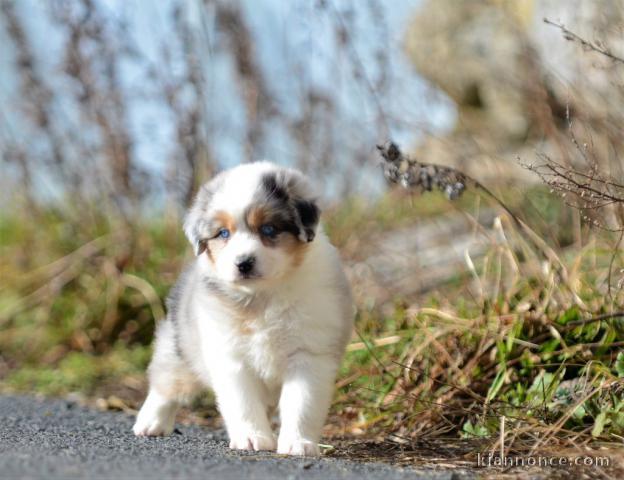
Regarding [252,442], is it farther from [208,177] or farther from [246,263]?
[208,177]

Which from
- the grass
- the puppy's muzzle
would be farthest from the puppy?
the grass

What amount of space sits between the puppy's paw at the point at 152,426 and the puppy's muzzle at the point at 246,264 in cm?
112

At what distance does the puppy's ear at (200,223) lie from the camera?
3973mm

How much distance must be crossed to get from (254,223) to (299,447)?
98 cm

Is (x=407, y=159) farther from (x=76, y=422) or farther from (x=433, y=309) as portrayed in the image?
(x=76, y=422)

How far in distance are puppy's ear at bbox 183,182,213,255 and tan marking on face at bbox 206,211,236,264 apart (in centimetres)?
4

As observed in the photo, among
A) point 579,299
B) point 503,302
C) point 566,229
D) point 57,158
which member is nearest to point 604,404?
point 579,299

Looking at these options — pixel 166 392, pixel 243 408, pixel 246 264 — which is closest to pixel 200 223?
pixel 246 264

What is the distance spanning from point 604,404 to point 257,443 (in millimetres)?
1499

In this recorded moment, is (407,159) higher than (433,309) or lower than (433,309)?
higher

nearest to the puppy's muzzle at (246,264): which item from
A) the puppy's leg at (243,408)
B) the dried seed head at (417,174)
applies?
the puppy's leg at (243,408)

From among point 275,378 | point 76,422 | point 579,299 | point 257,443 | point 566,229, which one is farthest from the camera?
point 566,229

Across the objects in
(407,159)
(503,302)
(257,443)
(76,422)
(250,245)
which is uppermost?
(407,159)

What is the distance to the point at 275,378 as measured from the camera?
12.9ft
